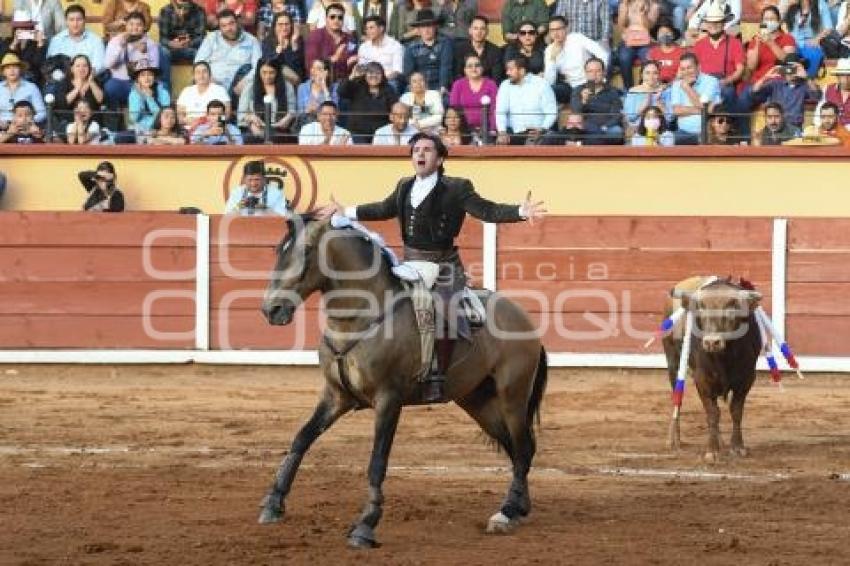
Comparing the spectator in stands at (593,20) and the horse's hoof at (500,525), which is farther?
the spectator in stands at (593,20)

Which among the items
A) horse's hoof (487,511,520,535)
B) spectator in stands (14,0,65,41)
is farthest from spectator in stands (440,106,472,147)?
horse's hoof (487,511,520,535)

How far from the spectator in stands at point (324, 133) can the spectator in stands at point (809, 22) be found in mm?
3719

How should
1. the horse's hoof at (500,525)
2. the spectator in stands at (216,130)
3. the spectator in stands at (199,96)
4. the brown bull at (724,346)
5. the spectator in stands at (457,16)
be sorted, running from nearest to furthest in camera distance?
1. the horse's hoof at (500,525)
2. the brown bull at (724,346)
3. the spectator in stands at (216,130)
4. the spectator in stands at (199,96)
5. the spectator in stands at (457,16)

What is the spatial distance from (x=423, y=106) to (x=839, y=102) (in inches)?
125

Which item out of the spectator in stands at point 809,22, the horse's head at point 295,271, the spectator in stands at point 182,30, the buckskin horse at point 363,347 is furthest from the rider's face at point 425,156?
the spectator in stands at point 182,30

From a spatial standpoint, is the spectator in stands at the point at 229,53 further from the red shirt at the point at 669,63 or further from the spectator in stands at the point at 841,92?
the spectator in stands at the point at 841,92

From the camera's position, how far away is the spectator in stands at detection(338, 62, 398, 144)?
14.0 m

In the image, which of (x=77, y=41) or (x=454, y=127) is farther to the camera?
(x=77, y=41)

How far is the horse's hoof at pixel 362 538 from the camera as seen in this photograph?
6.95 m

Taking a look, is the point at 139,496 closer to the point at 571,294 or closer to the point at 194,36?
the point at 571,294

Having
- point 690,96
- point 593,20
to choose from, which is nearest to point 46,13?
point 593,20

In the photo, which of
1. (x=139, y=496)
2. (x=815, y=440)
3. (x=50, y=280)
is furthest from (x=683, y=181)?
(x=139, y=496)

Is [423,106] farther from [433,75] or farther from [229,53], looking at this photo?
[229,53]

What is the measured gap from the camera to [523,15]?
14.7 m
